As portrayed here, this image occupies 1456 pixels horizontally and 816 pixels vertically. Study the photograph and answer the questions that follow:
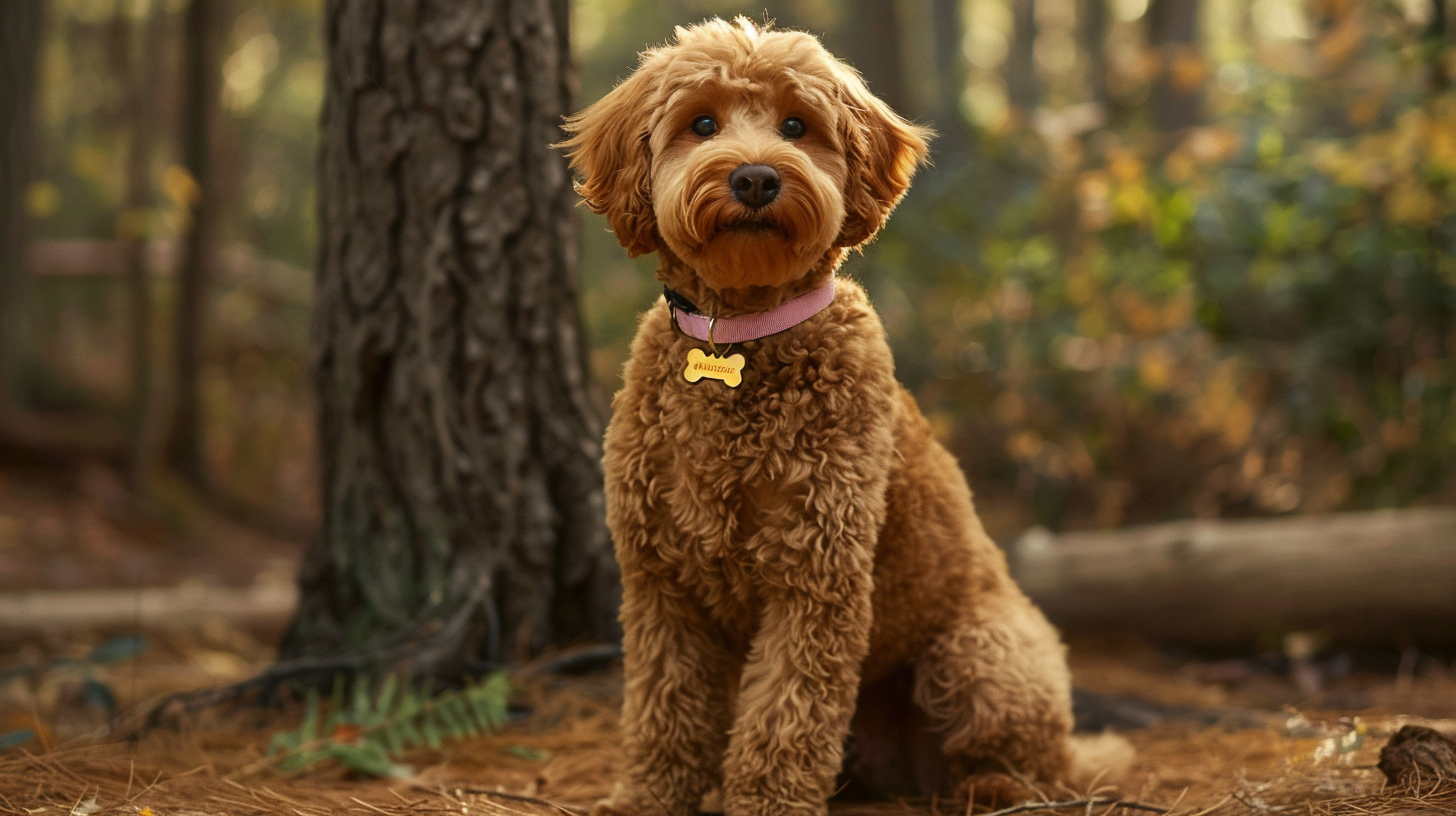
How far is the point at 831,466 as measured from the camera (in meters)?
2.64

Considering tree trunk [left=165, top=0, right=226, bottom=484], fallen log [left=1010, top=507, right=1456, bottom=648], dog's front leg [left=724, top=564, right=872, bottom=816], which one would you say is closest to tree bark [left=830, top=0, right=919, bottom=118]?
tree trunk [left=165, top=0, right=226, bottom=484]

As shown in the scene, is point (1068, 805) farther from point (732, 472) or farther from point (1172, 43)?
point (1172, 43)

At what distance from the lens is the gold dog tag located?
2.62 m

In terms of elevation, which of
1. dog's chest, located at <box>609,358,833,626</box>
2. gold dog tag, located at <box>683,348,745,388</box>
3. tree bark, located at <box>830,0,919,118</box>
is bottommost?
dog's chest, located at <box>609,358,833,626</box>

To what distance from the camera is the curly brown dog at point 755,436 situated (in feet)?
8.36

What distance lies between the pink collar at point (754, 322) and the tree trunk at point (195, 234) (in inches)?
259

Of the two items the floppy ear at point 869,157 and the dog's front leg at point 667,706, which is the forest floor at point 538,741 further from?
the floppy ear at point 869,157

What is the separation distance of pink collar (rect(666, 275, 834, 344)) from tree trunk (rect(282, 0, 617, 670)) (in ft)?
4.00

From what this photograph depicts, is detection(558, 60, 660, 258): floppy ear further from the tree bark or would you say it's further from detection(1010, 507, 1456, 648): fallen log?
the tree bark

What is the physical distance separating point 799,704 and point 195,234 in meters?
7.38

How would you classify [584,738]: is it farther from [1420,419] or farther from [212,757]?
[1420,419]

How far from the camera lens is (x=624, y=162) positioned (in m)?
2.70

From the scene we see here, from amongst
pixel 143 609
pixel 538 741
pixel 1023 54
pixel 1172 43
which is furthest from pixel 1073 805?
pixel 1023 54

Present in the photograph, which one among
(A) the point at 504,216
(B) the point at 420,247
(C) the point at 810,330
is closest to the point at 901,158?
(C) the point at 810,330
